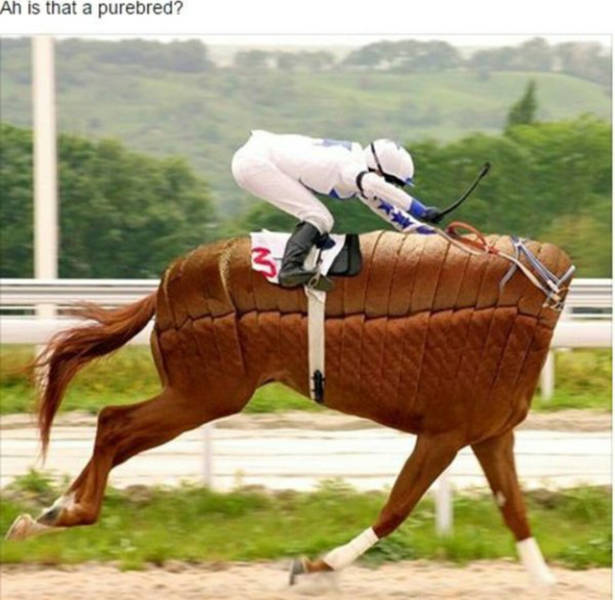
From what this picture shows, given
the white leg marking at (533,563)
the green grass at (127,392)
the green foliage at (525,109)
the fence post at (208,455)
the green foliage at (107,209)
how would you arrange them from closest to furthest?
the white leg marking at (533,563), the fence post at (208,455), the green grass at (127,392), the green foliage at (107,209), the green foliage at (525,109)

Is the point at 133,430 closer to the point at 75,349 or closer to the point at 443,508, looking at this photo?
the point at 75,349

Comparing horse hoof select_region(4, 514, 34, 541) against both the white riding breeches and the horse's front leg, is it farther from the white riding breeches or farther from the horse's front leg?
the white riding breeches

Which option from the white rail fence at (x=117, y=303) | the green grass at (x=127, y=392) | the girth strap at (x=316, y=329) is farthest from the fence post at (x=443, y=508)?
the green grass at (x=127, y=392)

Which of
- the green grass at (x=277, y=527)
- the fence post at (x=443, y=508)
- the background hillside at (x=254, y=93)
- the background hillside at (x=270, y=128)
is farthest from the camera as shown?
the background hillside at (x=254, y=93)

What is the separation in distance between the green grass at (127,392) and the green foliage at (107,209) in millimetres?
3089

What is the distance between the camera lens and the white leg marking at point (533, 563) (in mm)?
6453

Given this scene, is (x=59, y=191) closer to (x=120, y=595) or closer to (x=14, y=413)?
(x=14, y=413)

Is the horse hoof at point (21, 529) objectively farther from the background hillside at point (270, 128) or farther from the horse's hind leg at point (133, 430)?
the background hillside at point (270, 128)

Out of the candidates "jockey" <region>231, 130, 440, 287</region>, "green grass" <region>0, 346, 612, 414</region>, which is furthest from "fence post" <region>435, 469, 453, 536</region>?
"green grass" <region>0, 346, 612, 414</region>

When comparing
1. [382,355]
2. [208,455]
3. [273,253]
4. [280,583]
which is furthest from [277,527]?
[273,253]

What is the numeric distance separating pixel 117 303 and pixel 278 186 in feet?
12.9

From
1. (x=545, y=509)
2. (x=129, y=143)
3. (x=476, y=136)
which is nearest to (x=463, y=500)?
(x=545, y=509)

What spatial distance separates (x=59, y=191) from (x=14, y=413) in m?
5.33

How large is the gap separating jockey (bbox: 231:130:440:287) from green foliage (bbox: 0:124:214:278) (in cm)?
805
